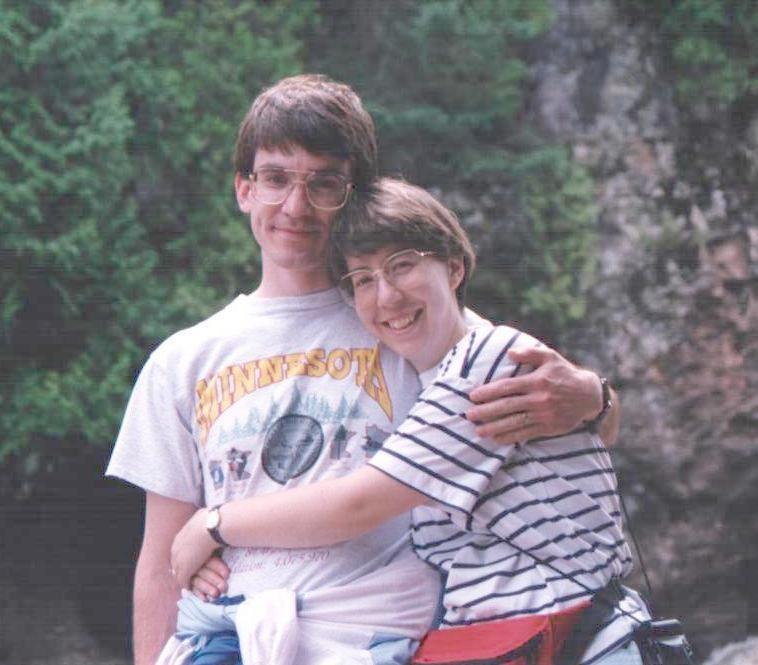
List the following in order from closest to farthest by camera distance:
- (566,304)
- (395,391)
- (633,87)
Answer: (395,391), (566,304), (633,87)

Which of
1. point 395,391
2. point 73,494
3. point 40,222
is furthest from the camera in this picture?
point 73,494

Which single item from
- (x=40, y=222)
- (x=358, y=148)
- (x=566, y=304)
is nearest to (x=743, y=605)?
(x=566, y=304)

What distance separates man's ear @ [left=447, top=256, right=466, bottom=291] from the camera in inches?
91.6

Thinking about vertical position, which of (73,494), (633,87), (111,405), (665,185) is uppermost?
(633,87)

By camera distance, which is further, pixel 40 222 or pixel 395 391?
pixel 40 222

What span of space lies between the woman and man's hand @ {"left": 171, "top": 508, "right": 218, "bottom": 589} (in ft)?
0.20

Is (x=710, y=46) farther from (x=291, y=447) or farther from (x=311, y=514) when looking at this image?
(x=311, y=514)

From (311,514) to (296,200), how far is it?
65 cm

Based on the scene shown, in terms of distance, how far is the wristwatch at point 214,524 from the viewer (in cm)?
222

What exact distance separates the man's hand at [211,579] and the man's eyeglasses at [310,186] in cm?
73

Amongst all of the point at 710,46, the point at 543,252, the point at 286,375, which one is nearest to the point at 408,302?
the point at 286,375

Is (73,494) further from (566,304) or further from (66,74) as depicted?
(566,304)

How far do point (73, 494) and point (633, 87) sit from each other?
11.4 feet

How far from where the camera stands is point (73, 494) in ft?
16.2
